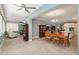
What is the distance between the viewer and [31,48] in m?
2.37

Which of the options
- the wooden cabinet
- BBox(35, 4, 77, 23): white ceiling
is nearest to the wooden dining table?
BBox(35, 4, 77, 23): white ceiling

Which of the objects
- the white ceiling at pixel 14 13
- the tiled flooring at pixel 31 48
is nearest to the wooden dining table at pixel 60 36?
the tiled flooring at pixel 31 48

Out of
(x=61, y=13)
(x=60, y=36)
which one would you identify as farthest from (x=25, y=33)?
(x=61, y=13)

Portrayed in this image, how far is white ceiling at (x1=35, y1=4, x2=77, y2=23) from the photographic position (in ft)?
7.47

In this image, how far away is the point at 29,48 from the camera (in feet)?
7.77

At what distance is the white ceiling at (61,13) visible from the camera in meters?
2.28

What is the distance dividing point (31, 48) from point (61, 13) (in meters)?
0.93

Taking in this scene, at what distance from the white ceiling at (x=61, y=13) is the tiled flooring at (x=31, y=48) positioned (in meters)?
0.49

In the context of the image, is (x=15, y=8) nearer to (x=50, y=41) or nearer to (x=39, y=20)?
(x=39, y=20)

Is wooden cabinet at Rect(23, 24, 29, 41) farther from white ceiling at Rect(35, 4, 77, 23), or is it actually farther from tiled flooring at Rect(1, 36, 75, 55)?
white ceiling at Rect(35, 4, 77, 23)

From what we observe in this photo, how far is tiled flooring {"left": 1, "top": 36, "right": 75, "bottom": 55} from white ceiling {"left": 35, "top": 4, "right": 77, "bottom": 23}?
1.59 feet

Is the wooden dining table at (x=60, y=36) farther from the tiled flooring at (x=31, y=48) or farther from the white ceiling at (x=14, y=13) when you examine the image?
the white ceiling at (x=14, y=13)

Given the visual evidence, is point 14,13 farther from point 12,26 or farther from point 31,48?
point 31,48
